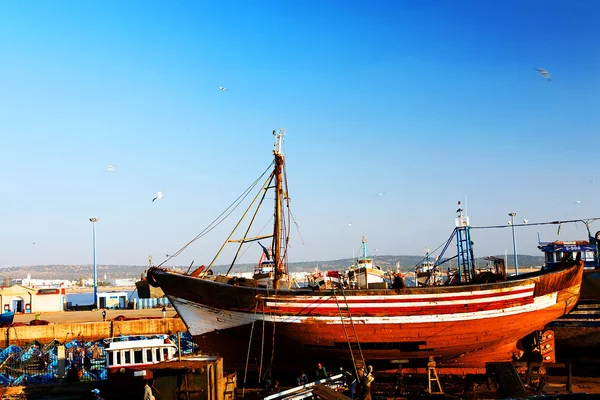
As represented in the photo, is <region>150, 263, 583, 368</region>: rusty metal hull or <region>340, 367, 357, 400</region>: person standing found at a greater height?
<region>150, 263, 583, 368</region>: rusty metal hull

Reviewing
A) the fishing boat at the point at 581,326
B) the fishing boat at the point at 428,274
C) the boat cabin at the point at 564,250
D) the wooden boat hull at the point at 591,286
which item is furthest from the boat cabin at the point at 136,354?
the boat cabin at the point at 564,250

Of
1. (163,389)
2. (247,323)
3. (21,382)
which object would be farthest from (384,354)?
(21,382)

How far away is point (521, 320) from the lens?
22719 millimetres

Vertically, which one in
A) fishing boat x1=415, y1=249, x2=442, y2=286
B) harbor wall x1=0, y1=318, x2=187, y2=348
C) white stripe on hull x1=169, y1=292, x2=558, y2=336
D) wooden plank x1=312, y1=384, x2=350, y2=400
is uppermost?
fishing boat x1=415, y1=249, x2=442, y2=286

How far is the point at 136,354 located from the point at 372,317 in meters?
8.84

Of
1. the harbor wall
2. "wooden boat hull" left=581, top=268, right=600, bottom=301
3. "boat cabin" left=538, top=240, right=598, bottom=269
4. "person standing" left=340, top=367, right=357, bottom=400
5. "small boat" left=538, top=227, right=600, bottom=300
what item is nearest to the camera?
"person standing" left=340, top=367, right=357, bottom=400

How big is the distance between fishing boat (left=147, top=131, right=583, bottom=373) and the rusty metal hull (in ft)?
0.13

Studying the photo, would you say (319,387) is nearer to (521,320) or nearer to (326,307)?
(326,307)

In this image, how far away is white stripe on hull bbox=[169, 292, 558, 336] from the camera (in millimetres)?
20953

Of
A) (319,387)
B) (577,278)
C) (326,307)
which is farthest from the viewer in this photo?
(577,278)

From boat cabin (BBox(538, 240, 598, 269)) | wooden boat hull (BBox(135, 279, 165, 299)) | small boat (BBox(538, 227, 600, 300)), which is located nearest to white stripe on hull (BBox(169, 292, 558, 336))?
wooden boat hull (BBox(135, 279, 165, 299))

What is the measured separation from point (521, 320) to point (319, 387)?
12.2 m

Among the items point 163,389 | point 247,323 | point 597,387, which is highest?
point 247,323

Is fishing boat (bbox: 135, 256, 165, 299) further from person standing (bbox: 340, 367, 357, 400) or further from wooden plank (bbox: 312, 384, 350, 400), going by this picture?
wooden plank (bbox: 312, 384, 350, 400)
